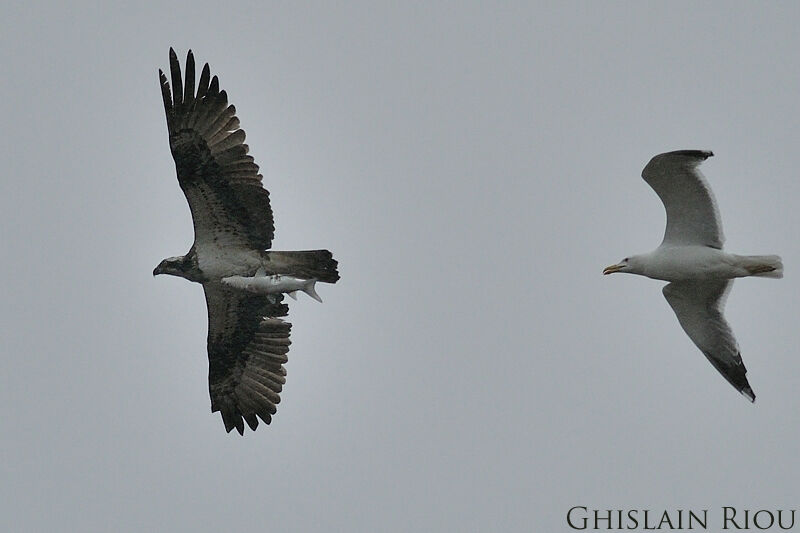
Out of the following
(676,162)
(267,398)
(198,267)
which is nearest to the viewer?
(676,162)

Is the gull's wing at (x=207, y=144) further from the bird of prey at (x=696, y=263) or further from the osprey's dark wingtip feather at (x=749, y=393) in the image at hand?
the osprey's dark wingtip feather at (x=749, y=393)

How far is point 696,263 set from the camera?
20.4 metres

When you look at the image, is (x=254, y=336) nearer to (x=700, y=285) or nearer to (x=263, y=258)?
(x=263, y=258)

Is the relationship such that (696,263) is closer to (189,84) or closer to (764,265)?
(764,265)

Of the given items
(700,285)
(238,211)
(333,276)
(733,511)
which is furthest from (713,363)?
(238,211)

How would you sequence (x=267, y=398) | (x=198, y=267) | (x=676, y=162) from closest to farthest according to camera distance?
(x=676, y=162), (x=198, y=267), (x=267, y=398)

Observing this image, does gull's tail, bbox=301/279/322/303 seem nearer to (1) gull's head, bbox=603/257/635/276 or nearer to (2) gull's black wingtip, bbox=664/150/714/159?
(1) gull's head, bbox=603/257/635/276

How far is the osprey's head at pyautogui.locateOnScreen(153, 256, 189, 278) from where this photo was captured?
21031 mm

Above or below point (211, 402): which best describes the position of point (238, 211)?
above

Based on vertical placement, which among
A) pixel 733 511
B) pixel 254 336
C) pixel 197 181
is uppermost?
pixel 197 181

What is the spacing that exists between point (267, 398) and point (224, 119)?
4277mm

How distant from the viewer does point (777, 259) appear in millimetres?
20156

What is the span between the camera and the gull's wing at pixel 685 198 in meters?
19.7

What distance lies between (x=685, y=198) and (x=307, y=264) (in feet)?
16.4
